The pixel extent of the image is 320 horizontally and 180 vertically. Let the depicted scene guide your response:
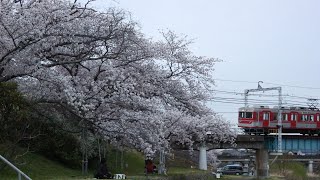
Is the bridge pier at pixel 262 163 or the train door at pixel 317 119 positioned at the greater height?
the train door at pixel 317 119

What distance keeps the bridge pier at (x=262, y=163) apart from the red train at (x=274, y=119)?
246 cm

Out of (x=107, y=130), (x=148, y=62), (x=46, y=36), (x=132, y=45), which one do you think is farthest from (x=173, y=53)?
(x=46, y=36)

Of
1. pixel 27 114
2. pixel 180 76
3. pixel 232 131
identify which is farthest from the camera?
pixel 232 131

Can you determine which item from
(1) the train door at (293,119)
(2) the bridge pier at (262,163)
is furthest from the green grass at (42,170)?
(1) the train door at (293,119)

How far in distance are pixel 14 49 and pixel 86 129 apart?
17.1ft

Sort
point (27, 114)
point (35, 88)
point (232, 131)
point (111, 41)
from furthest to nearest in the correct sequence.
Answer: point (232, 131) < point (111, 41) < point (35, 88) < point (27, 114)

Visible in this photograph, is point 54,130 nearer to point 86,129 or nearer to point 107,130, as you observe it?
point 86,129

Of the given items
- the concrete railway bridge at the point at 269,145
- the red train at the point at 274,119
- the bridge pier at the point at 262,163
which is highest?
the red train at the point at 274,119

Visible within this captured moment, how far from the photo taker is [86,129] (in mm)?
21156

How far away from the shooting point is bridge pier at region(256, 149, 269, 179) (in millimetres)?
50031

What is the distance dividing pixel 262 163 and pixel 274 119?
16.2 ft

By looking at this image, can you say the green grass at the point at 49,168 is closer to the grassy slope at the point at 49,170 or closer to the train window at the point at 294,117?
the grassy slope at the point at 49,170

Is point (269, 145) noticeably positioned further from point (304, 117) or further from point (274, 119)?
point (304, 117)

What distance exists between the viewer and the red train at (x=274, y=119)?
52875 mm
